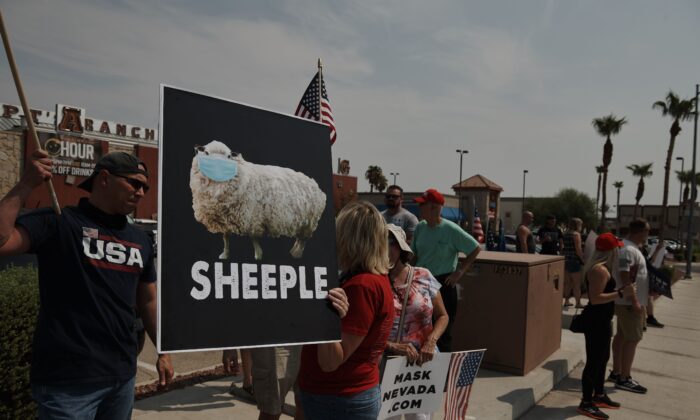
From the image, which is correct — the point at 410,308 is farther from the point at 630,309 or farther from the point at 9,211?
the point at 630,309

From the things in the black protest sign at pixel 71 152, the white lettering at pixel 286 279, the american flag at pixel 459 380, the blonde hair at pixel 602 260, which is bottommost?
the american flag at pixel 459 380

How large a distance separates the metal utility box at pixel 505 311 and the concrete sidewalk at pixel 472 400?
20 cm

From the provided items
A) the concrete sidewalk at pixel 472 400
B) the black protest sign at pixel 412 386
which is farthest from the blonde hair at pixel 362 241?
the concrete sidewalk at pixel 472 400

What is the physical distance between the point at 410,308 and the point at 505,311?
9.14 ft

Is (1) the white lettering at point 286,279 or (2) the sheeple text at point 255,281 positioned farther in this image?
(1) the white lettering at point 286,279

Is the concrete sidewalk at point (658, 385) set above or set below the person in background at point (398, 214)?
below

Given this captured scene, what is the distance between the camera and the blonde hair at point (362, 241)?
225 cm

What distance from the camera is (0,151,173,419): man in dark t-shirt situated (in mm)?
1971

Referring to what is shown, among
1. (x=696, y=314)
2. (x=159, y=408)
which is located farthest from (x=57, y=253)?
(x=696, y=314)

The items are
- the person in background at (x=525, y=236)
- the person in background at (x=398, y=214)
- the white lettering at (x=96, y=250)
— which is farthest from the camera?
the person in background at (x=525, y=236)

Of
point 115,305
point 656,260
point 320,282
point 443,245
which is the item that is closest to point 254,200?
point 320,282

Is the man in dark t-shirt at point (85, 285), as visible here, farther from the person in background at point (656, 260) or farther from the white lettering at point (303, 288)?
the person in background at point (656, 260)

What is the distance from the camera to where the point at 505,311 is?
18.1 feet

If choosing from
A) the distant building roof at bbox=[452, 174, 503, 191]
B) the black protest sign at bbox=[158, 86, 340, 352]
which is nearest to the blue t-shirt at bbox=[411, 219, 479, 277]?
the black protest sign at bbox=[158, 86, 340, 352]
